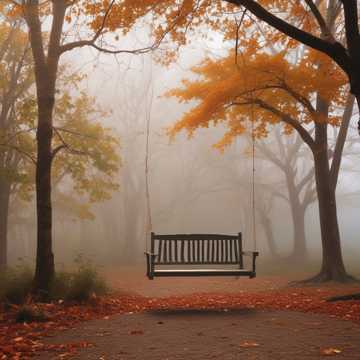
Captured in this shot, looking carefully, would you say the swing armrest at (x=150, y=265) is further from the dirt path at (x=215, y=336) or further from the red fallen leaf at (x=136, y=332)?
the red fallen leaf at (x=136, y=332)

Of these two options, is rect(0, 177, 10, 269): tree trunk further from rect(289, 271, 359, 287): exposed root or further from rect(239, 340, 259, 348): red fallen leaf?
rect(239, 340, 259, 348): red fallen leaf

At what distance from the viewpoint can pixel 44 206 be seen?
7.80 metres

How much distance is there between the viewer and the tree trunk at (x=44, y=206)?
765 cm

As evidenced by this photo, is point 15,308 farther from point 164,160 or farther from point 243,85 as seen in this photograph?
point 164,160

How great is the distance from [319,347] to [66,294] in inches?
171

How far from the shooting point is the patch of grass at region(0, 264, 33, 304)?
7121 mm

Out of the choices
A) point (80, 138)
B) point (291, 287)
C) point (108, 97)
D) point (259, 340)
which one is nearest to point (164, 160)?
point (108, 97)

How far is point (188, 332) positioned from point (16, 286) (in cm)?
358

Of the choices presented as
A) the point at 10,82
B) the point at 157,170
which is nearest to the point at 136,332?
the point at 10,82

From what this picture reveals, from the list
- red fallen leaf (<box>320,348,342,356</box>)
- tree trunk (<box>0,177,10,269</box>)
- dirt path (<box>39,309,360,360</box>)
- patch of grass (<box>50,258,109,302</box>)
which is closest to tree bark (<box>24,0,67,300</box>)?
patch of grass (<box>50,258,109,302</box>)

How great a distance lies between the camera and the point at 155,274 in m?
7.25

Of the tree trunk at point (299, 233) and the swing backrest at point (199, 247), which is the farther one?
the tree trunk at point (299, 233)

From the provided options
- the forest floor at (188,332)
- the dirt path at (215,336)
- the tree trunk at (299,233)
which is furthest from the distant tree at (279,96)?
the tree trunk at (299,233)

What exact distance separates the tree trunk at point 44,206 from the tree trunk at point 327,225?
7.29 metres
